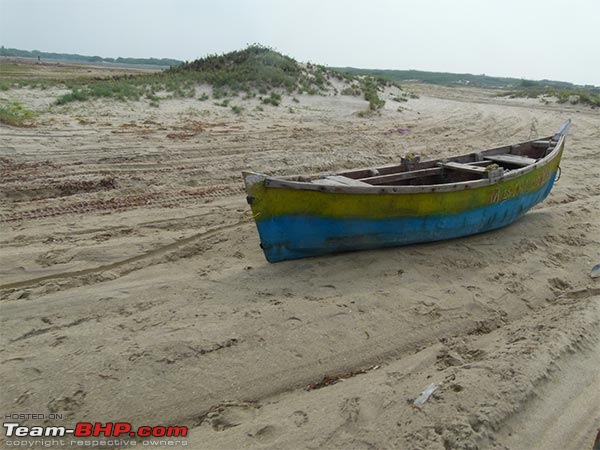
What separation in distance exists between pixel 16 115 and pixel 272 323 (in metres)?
9.51

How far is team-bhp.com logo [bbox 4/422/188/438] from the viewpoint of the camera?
2.63 meters

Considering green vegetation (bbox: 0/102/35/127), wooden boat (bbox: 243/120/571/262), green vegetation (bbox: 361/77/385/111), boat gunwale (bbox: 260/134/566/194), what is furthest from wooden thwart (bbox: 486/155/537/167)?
green vegetation (bbox: 361/77/385/111)

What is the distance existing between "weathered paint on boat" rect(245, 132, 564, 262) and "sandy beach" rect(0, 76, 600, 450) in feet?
0.57

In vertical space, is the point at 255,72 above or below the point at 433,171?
above

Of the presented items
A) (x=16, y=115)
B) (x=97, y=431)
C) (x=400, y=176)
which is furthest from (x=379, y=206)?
(x=16, y=115)

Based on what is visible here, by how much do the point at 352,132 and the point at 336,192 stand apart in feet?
26.4

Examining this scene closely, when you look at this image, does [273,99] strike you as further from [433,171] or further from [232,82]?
[433,171]

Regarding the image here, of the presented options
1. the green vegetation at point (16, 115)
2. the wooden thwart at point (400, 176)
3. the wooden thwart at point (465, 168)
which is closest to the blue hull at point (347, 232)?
the wooden thwart at point (465, 168)

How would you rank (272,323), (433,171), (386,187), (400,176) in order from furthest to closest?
(433,171) → (400,176) → (386,187) → (272,323)

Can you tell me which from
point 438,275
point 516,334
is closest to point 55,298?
point 438,275

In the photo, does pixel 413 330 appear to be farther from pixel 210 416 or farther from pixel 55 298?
pixel 55 298

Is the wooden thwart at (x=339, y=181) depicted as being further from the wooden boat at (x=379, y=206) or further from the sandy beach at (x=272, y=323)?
the sandy beach at (x=272, y=323)

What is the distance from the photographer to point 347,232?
180 inches

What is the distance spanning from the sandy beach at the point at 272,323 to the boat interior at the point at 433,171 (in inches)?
32.1
